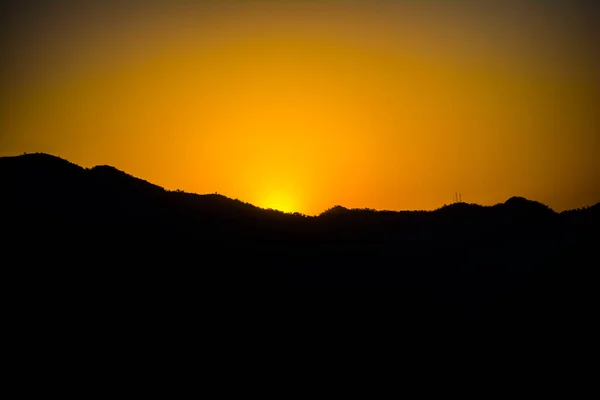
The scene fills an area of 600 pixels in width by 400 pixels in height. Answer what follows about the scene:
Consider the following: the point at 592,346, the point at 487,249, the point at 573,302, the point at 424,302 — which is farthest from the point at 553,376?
the point at 487,249

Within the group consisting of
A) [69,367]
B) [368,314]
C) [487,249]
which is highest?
[487,249]

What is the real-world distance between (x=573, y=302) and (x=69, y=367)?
37.0 m

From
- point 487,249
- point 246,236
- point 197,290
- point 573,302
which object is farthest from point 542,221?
point 197,290

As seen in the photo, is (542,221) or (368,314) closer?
(368,314)

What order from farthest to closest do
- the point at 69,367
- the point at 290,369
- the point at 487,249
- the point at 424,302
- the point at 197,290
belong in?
1. the point at 487,249
2. the point at 424,302
3. the point at 197,290
4. the point at 290,369
5. the point at 69,367

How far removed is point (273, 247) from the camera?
199 ft

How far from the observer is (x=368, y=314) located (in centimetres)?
5503

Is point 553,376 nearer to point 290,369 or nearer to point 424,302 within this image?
point 424,302

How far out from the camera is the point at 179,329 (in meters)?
48.4

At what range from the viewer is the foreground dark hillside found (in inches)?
2018

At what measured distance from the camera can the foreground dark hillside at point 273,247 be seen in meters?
51.2

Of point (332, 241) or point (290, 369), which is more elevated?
point (332, 241)

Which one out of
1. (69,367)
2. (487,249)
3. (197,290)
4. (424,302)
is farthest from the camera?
(487,249)

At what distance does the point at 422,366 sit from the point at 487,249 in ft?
54.5
